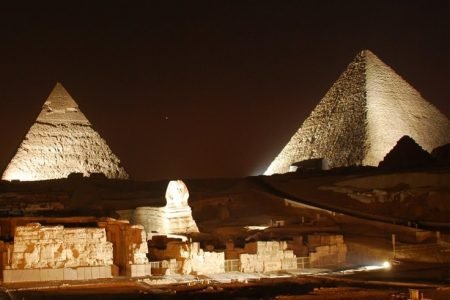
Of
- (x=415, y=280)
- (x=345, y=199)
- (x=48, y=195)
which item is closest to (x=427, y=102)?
(x=345, y=199)

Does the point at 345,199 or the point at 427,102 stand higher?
the point at 427,102

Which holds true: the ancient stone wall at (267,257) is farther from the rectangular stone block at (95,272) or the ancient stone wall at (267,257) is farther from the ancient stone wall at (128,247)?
the rectangular stone block at (95,272)

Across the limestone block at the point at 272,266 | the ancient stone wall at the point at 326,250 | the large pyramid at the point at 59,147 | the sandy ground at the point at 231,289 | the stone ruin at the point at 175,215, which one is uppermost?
the large pyramid at the point at 59,147

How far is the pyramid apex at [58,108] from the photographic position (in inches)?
1567

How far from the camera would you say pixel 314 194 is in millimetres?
32281

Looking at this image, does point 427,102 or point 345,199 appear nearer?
point 345,199

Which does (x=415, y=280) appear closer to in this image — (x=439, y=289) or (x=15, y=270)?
(x=439, y=289)

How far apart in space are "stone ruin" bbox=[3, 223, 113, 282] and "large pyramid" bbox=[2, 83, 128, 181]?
23328 mm

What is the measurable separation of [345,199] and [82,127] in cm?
1392

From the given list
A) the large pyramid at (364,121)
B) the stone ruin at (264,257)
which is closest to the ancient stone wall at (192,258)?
the stone ruin at (264,257)

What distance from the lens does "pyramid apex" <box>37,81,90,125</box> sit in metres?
39.8

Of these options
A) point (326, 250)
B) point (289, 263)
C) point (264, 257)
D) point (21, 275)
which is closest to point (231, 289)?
point (21, 275)

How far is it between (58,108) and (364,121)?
47.6 ft

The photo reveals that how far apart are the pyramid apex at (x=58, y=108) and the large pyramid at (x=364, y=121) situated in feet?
37.3
